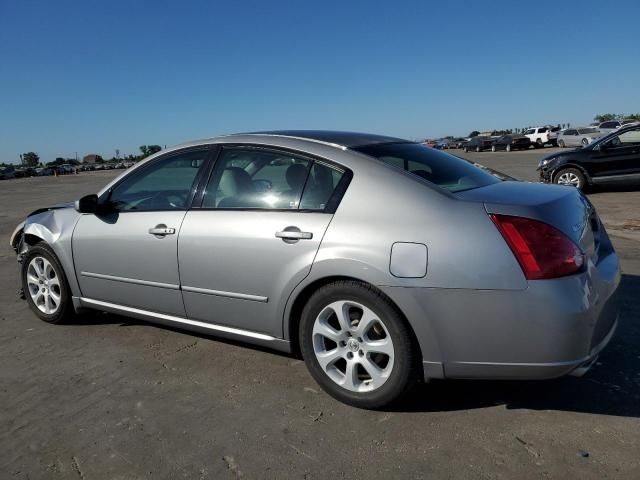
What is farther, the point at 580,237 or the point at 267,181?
the point at 267,181

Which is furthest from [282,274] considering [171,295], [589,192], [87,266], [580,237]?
[589,192]

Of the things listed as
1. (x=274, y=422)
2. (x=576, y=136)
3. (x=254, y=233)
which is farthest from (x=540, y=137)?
(x=274, y=422)

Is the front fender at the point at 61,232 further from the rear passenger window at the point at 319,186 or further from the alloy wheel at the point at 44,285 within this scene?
the rear passenger window at the point at 319,186

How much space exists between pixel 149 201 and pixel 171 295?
0.78 m

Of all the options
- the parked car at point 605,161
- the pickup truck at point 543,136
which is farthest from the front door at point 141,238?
the pickup truck at point 543,136

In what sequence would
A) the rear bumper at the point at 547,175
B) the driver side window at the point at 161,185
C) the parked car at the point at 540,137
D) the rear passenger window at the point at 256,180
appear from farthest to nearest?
the parked car at the point at 540,137
the rear bumper at the point at 547,175
the driver side window at the point at 161,185
the rear passenger window at the point at 256,180

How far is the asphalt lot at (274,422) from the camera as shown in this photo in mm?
2557

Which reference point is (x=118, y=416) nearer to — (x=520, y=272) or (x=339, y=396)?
(x=339, y=396)

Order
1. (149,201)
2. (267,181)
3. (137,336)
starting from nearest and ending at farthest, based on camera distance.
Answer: (267,181) < (149,201) < (137,336)

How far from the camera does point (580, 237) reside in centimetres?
279

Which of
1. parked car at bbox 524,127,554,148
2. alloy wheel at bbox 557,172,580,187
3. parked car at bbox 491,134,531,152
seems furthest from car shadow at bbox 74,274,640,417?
parked car at bbox 524,127,554,148

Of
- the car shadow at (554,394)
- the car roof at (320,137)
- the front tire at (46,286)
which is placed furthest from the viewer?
the front tire at (46,286)

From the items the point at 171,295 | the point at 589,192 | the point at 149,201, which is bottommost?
the point at 589,192

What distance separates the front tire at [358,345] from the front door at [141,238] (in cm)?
112
